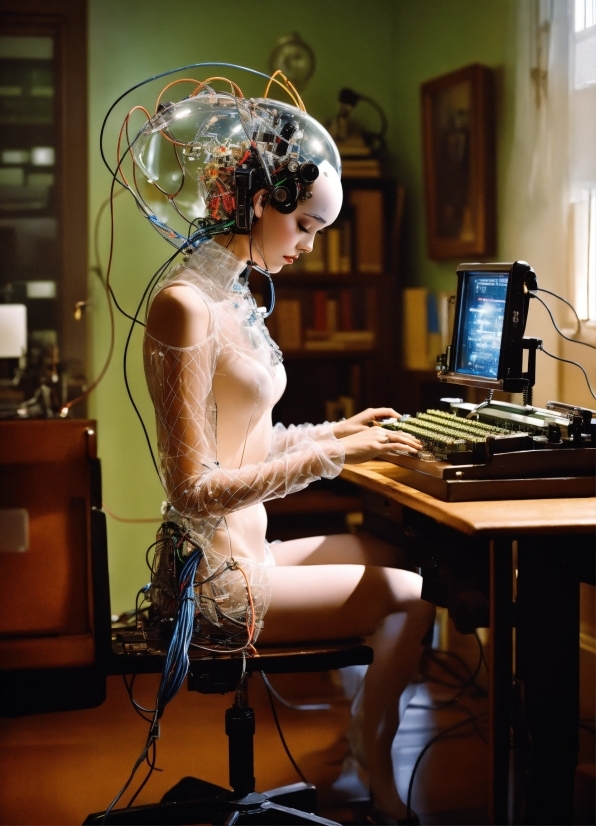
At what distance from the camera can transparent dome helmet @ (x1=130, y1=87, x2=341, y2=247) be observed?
70.6 inches

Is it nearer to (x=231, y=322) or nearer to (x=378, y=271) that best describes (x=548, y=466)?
(x=231, y=322)

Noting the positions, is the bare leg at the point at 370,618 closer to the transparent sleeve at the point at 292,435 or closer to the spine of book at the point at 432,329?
the transparent sleeve at the point at 292,435

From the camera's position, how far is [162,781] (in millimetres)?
2311

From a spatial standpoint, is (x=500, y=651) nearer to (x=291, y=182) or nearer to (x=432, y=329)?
(x=291, y=182)

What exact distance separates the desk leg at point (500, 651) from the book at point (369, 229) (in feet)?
7.30

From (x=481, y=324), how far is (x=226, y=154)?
2.00 feet

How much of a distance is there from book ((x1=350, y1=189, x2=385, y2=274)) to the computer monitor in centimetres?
163

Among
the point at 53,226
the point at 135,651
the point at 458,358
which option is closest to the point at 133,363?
the point at 53,226

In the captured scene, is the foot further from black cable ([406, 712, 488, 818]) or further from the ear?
the ear

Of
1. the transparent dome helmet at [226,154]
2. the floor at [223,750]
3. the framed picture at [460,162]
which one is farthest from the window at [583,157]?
the floor at [223,750]

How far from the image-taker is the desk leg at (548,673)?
1683mm

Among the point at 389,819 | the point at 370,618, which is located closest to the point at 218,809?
the point at 389,819

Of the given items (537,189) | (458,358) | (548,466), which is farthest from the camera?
(537,189)

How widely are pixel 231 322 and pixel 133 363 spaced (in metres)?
2.07
